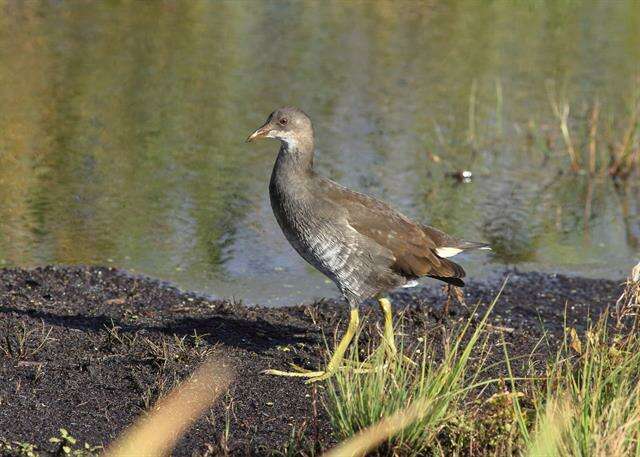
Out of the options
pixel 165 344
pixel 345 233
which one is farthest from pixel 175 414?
pixel 345 233

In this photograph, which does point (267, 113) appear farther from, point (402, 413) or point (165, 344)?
point (402, 413)

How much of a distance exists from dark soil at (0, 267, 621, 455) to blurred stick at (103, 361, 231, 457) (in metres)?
0.06

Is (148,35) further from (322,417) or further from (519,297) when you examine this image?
(322,417)

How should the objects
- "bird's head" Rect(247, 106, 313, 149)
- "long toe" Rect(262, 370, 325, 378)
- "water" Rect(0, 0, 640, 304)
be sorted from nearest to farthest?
"long toe" Rect(262, 370, 325, 378) → "bird's head" Rect(247, 106, 313, 149) → "water" Rect(0, 0, 640, 304)

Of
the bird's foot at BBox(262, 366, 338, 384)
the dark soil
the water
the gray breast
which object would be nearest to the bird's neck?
the gray breast

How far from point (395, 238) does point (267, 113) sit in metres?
6.30

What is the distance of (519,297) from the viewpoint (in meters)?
8.30

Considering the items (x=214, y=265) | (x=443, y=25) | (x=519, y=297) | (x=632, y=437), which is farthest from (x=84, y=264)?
(x=443, y=25)

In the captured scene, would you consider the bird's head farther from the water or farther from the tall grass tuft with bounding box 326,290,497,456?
the tall grass tuft with bounding box 326,290,497,456

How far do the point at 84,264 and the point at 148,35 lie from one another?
8.45m

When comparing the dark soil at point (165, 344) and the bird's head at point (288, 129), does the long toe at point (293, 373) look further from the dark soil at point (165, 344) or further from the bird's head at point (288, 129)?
the bird's head at point (288, 129)

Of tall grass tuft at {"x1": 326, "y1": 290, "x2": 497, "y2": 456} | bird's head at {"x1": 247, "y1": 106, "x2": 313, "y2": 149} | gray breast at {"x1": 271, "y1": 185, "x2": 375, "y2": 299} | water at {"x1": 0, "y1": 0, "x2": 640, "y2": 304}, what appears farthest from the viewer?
water at {"x1": 0, "y1": 0, "x2": 640, "y2": 304}

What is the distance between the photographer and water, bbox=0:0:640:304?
9336mm

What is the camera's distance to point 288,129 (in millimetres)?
6832
